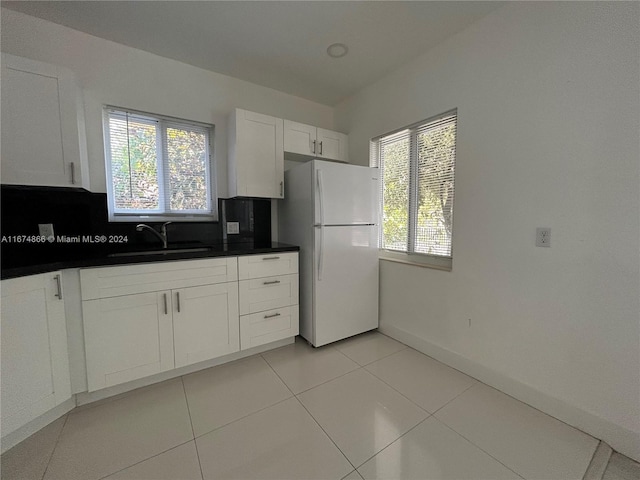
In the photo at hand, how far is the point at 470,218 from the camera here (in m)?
1.90

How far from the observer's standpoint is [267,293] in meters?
2.20

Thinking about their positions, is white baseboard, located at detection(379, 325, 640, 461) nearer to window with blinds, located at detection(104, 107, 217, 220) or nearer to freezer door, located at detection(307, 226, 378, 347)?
freezer door, located at detection(307, 226, 378, 347)

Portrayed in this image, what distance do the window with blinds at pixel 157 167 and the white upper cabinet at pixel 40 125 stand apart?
34cm

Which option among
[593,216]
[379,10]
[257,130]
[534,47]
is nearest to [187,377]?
[257,130]

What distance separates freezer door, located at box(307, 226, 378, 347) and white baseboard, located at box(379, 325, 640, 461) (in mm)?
585

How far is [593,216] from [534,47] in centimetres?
108

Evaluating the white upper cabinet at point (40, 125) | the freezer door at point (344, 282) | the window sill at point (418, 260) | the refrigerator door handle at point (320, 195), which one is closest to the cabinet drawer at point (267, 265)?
the freezer door at point (344, 282)

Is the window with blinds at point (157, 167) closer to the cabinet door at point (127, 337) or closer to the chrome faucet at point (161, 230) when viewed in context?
the chrome faucet at point (161, 230)

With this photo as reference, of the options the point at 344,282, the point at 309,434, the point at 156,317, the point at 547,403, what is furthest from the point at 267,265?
the point at 547,403

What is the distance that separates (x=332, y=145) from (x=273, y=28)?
123cm

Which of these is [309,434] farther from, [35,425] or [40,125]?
[40,125]

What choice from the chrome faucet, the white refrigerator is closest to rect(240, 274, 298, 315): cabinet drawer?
the white refrigerator

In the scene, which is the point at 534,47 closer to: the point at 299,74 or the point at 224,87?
the point at 299,74

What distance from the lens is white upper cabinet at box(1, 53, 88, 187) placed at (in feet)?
5.05
